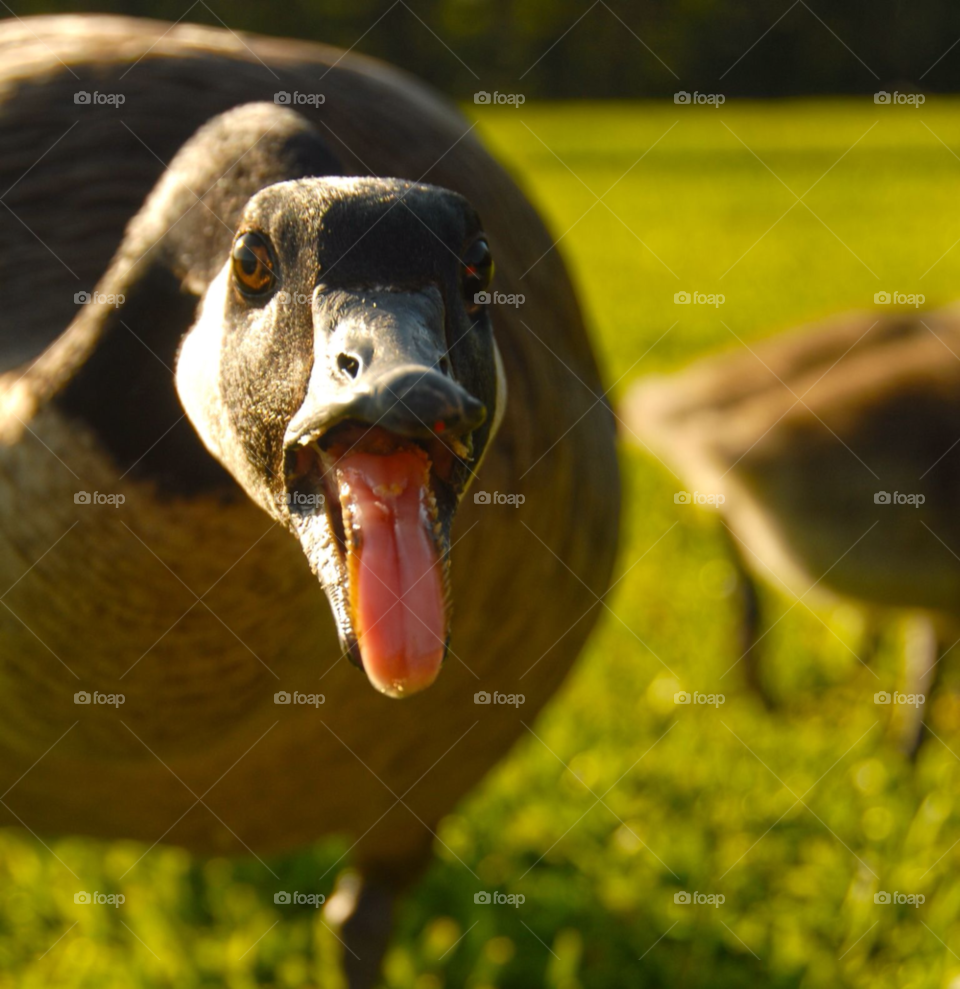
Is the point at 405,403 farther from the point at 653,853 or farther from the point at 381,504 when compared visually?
the point at 653,853

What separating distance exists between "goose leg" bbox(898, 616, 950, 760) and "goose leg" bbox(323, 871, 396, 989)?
1434 millimetres

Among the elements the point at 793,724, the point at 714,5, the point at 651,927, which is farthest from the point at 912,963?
A: the point at 714,5

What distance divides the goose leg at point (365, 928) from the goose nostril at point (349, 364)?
146 centimetres

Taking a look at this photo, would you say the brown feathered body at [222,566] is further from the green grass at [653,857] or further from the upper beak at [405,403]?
the upper beak at [405,403]

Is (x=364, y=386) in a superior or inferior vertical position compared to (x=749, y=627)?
superior

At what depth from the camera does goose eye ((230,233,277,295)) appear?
128cm

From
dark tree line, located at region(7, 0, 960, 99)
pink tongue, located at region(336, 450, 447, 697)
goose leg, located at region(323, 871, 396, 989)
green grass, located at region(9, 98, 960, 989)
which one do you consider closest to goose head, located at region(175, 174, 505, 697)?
pink tongue, located at region(336, 450, 447, 697)

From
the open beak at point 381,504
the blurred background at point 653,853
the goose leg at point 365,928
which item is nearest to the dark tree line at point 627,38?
the blurred background at point 653,853

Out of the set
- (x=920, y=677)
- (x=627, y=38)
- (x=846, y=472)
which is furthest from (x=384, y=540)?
(x=627, y=38)

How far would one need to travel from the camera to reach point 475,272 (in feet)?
4.33

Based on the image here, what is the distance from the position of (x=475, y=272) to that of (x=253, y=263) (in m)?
0.24

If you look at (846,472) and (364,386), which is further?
(846,472)

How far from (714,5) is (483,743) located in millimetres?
14657

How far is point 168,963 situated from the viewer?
91.6 inches
